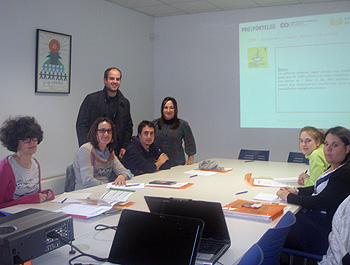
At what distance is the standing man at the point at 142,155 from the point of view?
3811 millimetres

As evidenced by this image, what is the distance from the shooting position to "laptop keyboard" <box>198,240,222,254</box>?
163 centimetres

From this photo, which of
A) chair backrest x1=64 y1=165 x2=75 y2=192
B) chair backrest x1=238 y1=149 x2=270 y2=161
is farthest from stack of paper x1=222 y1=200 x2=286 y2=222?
chair backrest x1=238 y1=149 x2=270 y2=161

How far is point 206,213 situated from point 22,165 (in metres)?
1.52

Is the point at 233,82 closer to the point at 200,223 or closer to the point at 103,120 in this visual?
the point at 103,120

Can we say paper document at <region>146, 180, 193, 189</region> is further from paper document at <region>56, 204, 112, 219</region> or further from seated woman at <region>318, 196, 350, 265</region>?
seated woman at <region>318, 196, 350, 265</region>

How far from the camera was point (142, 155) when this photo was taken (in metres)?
3.94

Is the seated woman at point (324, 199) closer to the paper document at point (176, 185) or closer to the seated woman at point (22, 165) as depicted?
the paper document at point (176, 185)

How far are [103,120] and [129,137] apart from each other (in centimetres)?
135

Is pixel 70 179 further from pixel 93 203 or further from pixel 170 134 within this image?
pixel 170 134

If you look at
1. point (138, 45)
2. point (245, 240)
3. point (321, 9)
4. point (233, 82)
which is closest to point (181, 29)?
point (138, 45)

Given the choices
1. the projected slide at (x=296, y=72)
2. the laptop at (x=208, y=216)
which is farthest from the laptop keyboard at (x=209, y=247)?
the projected slide at (x=296, y=72)

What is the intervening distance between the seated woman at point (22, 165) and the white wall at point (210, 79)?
Result: 4.02 metres

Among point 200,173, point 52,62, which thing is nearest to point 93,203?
point 200,173

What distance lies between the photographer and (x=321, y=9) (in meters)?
5.52
